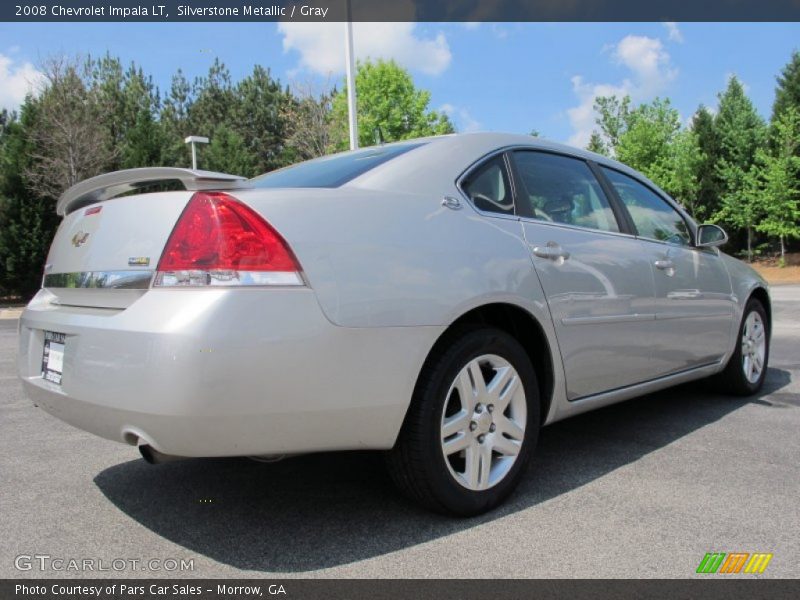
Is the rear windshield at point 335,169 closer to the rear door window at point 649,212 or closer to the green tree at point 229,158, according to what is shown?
the rear door window at point 649,212

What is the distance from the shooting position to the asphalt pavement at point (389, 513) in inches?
88.1

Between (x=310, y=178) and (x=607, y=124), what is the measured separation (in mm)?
36490

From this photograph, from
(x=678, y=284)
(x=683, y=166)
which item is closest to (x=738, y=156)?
(x=683, y=166)

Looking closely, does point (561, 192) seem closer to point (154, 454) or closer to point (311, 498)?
point (311, 498)

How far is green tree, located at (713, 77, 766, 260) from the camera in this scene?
104 feet

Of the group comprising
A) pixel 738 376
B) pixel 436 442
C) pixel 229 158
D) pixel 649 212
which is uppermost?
pixel 229 158

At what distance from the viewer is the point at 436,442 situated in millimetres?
2416

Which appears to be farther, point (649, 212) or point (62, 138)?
point (62, 138)

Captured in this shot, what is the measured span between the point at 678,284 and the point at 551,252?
4.26 ft

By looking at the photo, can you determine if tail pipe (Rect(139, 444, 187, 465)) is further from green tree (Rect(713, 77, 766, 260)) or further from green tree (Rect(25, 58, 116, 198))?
green tree (Rect(713, 77, 766, 260))

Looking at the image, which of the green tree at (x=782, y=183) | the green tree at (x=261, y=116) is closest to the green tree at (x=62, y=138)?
the green tree at (x=261, y=116)
